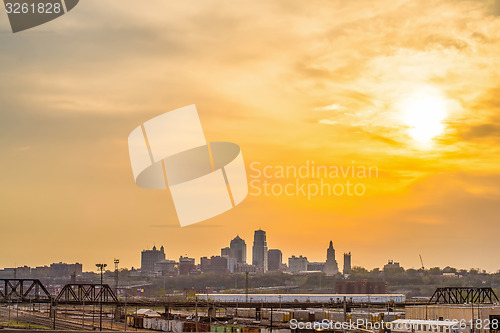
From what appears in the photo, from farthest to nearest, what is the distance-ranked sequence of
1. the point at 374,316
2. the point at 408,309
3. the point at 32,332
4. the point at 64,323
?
the point at 64,323, the point at 374,316, the point at 408,309, the point at 32,332

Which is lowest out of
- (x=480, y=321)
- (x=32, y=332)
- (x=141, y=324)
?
(x=141, y=324)

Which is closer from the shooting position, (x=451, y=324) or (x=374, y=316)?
(x=451, y=324)

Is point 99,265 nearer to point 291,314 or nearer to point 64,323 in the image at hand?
point 64,323

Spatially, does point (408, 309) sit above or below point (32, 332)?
below

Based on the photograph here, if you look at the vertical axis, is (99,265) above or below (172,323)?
above

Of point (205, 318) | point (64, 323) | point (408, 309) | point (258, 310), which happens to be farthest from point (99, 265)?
point (408, 309)

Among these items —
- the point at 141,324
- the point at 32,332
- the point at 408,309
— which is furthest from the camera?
the point at 141,324

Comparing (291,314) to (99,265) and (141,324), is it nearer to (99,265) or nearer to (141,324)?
(141,324)

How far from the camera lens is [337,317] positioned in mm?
109812

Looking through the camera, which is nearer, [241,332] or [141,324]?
[241,332]

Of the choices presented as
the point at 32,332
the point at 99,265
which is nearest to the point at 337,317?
the point at 99,265

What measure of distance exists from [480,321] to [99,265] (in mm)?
63798

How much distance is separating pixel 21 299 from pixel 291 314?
4560 cm

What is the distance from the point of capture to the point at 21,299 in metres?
102
